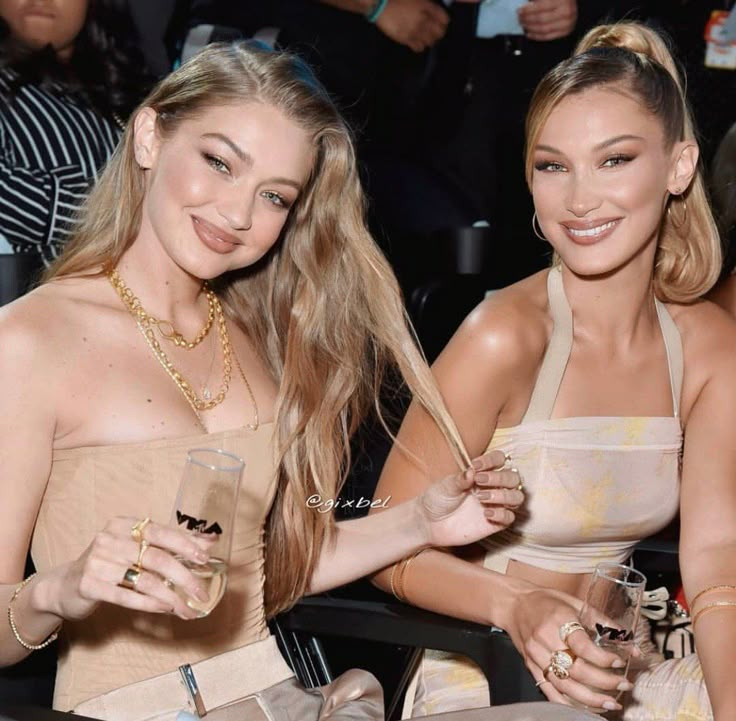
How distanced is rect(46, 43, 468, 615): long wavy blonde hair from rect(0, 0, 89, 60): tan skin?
1325 millimetres

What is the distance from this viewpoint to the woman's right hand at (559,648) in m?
1.77

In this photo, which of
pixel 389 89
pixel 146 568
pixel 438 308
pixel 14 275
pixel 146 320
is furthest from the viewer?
pixel 389 89

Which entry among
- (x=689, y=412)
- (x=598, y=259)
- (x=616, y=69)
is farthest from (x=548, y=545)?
(x=616, y=69)

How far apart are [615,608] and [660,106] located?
0.93m

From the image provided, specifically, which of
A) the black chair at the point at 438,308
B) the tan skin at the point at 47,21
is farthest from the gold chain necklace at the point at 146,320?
the tan skin at the point at 47,21

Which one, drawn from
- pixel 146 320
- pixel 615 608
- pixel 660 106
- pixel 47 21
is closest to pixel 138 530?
pixel 146 320

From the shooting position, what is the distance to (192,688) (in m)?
1.85

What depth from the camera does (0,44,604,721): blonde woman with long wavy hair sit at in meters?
1.80

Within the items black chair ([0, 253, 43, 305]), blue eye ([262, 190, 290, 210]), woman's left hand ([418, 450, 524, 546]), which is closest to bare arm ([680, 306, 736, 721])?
woman's left hand ([418, 450, 524, 546])

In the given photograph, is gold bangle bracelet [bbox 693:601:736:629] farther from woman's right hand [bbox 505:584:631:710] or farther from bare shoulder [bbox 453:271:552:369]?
bare shoulder [bbox 453:271:552:369]

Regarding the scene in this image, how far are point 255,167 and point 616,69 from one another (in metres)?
0.69

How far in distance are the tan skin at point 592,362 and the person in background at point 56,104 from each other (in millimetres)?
1139

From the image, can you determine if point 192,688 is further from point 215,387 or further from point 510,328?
point 510,328

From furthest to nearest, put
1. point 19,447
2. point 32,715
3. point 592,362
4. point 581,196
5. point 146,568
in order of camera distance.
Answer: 1. point 592,362
2. point 581,196
3. point 19,447
4. point 32,715
5. point 146,568
